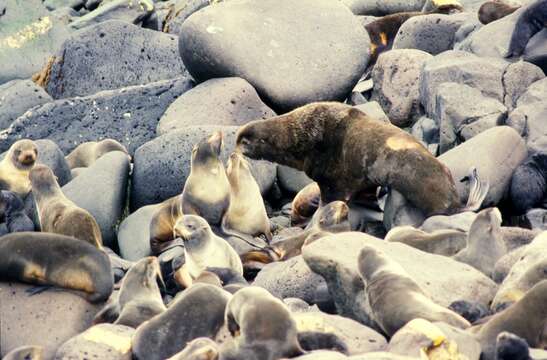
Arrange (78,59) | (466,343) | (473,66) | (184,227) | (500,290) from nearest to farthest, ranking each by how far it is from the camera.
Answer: (466,343), (500,290), (184,227), (473,66), (78,59)

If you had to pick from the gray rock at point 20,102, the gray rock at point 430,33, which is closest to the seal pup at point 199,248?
the gray rock at point 430,33

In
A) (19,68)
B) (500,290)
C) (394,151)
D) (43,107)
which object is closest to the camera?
(500,290)

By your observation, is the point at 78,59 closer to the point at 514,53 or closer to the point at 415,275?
the point at 514,53

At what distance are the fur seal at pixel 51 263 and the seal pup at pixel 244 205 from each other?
2823mm

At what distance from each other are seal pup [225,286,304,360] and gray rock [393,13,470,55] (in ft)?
30.9

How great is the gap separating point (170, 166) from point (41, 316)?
4247mm

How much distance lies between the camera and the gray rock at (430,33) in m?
15.2

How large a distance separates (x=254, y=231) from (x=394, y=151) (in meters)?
1.55

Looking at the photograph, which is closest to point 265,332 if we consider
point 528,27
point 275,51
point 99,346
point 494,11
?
point 99,346

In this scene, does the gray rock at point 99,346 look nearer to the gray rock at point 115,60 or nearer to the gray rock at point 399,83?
the gray rock at point 399,83

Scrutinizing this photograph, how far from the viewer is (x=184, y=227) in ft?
31.0

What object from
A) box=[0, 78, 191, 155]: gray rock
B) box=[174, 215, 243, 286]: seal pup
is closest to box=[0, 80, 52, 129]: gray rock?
box=[0, 78, 191, 155]: gray rock

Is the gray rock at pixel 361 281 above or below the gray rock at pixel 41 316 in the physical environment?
above

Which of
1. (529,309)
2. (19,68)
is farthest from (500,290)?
(19,68)
